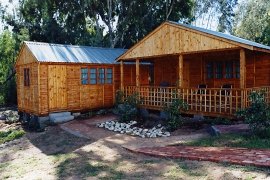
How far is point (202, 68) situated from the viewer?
1688 cm

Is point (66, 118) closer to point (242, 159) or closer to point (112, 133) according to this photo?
point (112, 133)

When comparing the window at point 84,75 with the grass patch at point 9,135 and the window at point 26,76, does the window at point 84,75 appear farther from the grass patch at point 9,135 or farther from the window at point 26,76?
the grass patch at point 9,135

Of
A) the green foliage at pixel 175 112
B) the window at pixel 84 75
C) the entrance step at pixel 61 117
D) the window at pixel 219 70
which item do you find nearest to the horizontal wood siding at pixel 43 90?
the entrance step at pixel 61 117

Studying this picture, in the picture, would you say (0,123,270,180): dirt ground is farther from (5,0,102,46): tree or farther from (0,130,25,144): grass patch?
(5,0,102,46): tree

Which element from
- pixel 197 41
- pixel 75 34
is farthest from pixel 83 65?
pixel 75 34

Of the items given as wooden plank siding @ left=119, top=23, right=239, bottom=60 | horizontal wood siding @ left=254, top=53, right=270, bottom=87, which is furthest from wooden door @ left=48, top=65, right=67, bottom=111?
horizontal wood siding @ left=254, top=53, right=270, bottom=87

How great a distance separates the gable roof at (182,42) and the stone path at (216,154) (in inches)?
180

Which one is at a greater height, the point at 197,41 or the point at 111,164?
the point at 197,41

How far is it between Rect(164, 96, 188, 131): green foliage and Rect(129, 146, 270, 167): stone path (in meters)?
3.22

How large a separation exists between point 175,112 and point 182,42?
10.3ft

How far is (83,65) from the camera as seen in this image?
53.6 feet

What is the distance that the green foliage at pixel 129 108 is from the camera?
1472cm

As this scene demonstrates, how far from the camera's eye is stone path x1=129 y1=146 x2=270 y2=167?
6.61 metres

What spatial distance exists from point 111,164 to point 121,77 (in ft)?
30.6
